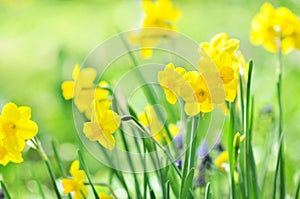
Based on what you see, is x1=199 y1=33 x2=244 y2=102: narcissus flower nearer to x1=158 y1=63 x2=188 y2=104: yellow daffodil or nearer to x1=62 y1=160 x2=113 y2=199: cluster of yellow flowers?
x1=158 y1=63 x2=188 y2=104: yellow daffodil

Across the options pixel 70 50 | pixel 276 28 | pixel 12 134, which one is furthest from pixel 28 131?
pixel 70 50

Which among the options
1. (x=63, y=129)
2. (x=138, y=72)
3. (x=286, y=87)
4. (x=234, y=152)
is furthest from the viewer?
(x=286, y=87)

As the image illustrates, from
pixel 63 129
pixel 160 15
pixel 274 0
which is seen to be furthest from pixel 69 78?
pixel 160 15

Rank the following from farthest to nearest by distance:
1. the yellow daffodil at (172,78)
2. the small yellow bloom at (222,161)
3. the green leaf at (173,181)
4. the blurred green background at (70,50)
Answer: the blurred green background at (70,50) < the small yellow bloom at (222,161) < the green leaf at (173,181) < the yellow daffodil at (172,78)

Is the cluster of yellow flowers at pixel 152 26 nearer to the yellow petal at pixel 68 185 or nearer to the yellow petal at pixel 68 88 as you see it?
the yellow petal at pixel 68 88

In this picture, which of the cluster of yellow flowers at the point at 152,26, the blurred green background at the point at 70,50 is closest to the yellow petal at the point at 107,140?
the cluster of yellow flowers at the point at 152,26

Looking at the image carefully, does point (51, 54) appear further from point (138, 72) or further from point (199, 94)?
point (199, 94)
